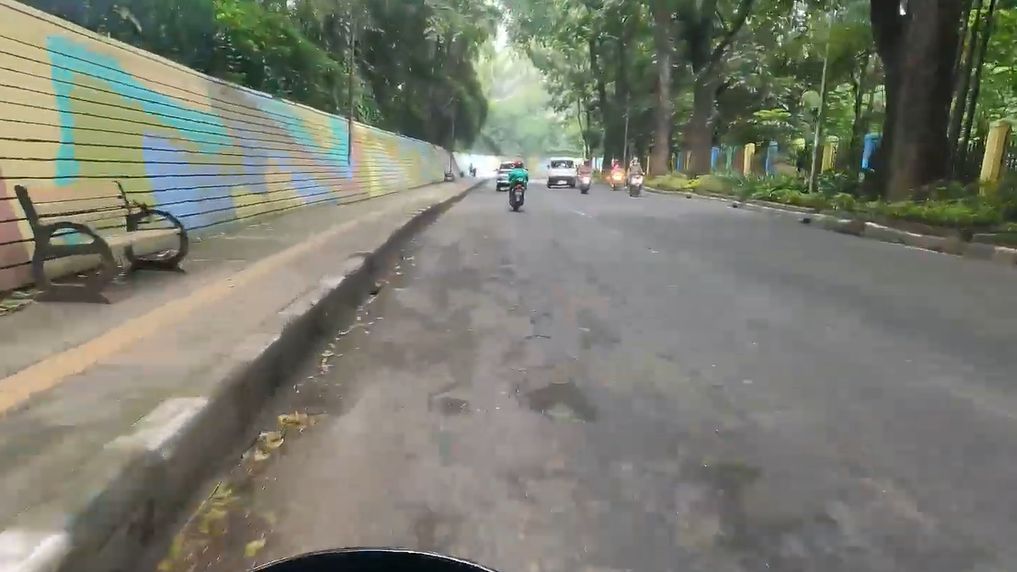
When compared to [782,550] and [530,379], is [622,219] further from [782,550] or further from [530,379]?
[782,550]

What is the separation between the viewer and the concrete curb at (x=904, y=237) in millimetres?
11342

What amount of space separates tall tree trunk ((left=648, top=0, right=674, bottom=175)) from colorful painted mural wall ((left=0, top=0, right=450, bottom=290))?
20.3 m

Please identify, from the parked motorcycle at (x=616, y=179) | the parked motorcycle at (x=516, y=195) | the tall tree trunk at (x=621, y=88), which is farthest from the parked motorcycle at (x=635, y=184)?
the parked motorcycle at (x=516, y=195)

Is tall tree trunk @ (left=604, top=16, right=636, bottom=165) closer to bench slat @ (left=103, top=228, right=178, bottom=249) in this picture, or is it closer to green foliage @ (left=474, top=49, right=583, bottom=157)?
bench slat @ (left=103, top=228, right=178, bottom=249)

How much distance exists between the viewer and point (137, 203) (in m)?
7.69

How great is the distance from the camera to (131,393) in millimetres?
3492

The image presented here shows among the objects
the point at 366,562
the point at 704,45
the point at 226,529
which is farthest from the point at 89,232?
the point at 704,45

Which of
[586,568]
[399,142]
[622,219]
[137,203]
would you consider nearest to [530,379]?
[586,568]

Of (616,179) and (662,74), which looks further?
(616,179)

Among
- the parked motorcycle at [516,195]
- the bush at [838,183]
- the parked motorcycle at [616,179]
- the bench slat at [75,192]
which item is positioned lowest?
the parked motorcycle at [616,179]

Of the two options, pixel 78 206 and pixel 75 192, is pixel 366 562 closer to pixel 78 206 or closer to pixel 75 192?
pixel 78 206

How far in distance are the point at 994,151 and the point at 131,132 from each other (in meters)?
17.6

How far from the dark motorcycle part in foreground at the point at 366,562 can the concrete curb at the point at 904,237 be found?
460 inches

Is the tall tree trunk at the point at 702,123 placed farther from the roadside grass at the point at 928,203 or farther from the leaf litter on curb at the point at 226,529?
the leaf litter on curb at the point at 226,529
